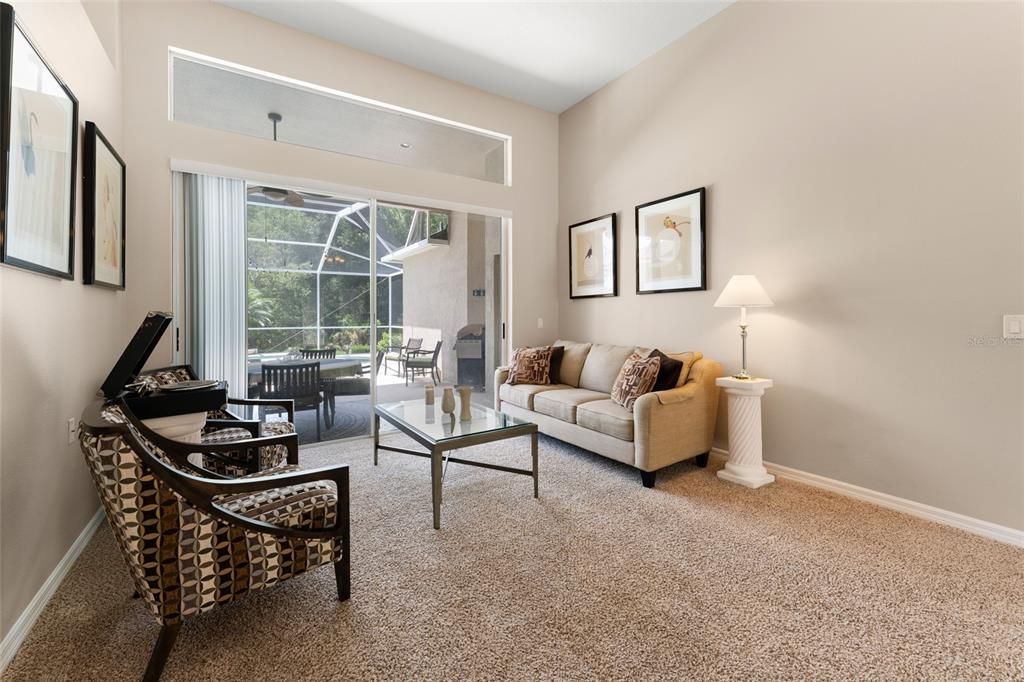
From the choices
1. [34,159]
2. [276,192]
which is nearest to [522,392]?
[276,192]

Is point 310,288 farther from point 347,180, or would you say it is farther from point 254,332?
point 347,180

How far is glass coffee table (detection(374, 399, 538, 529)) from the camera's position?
2475mm

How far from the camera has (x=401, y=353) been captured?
4473 millimetres

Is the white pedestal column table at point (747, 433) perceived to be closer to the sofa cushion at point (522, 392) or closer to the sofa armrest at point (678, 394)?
the sofa armrest at point (678, 394)

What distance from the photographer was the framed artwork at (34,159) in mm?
1488

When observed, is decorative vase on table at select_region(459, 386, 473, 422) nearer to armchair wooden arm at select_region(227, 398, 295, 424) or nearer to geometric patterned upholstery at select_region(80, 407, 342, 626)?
armchair wooden arm at select_region(227, 398, 295, 424)

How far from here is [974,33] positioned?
241 centimetres

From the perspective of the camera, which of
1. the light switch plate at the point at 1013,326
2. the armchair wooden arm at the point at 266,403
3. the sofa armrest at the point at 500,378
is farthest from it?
the sofa armrest at the point at 500,378

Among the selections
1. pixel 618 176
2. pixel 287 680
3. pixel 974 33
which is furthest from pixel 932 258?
pixel 287 680

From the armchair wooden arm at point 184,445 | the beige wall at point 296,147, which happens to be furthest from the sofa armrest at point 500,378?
the armchair wooden arm at point 184,445

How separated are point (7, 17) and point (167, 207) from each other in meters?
2.06

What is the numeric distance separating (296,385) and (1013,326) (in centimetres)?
487

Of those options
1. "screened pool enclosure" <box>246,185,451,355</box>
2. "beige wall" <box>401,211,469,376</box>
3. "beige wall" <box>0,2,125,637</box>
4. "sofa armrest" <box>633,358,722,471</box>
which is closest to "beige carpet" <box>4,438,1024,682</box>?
"beige wall" <box>0,2,125,637</box>

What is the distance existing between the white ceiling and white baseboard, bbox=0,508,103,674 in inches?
154
